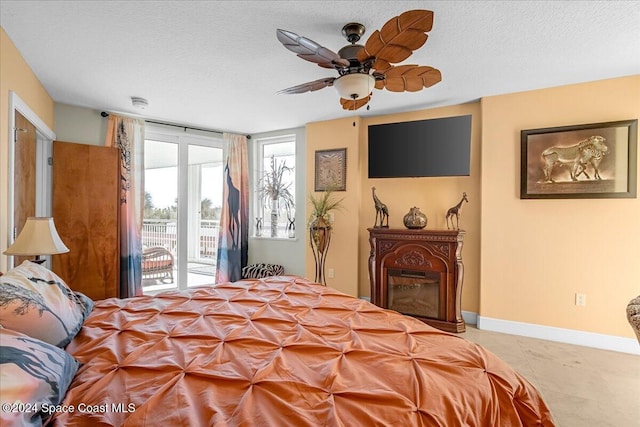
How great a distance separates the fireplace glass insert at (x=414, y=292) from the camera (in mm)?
3678

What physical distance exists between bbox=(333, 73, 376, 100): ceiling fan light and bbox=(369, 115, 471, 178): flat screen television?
1.74 m

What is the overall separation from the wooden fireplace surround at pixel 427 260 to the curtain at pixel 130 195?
295 centimetres

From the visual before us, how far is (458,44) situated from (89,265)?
4.20 metres

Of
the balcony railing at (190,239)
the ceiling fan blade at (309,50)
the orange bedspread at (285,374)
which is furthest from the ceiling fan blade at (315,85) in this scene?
the balcony railing at (190,239)

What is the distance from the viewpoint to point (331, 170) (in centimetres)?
449

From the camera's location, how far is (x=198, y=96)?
140 inches

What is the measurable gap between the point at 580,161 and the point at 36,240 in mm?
4544

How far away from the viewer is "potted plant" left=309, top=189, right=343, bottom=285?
14.2 ft

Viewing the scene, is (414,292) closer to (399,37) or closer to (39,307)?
(399,37)

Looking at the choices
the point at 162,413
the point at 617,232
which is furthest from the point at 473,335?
the point at 162,413

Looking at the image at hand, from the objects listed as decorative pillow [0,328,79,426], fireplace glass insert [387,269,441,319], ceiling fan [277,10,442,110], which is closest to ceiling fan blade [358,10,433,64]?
ceiling fan [277,10,442,110]

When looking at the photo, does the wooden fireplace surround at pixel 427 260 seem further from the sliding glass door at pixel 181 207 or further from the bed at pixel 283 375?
the sliding glass door at pixel 181 207

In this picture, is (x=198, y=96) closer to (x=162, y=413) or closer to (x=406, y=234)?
(x=406, y=234)

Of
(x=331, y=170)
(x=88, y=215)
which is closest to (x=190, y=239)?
(x=88, y=215)
